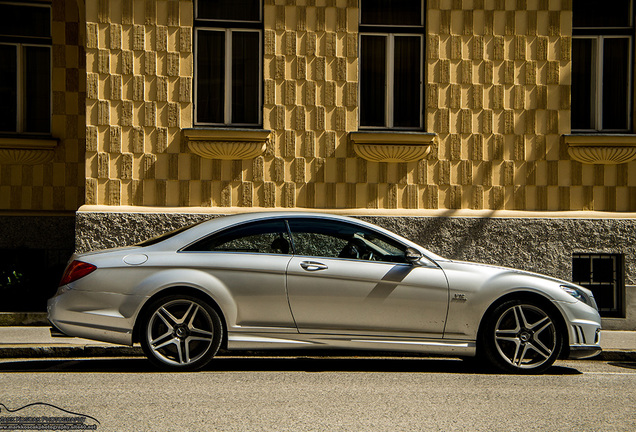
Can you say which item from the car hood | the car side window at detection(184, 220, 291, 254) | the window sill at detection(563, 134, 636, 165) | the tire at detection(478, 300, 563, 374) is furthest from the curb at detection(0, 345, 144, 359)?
the window sill at detection(563, 134, 636, 165)

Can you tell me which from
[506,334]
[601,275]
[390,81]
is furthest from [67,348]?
[601,275]

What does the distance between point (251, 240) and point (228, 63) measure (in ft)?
16.9

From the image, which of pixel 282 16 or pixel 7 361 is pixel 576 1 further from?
pixel 7 361

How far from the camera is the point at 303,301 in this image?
23.8 ft

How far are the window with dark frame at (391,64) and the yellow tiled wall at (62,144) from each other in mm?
4157

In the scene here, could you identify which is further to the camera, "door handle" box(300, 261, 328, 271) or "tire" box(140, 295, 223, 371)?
"door handle" box(300, 261, 328, 271)

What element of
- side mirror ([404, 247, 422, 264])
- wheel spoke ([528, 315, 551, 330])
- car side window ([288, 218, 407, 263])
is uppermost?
car side window ([288, 218, 407, 263])

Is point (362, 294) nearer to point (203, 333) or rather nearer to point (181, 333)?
point (203, 333)

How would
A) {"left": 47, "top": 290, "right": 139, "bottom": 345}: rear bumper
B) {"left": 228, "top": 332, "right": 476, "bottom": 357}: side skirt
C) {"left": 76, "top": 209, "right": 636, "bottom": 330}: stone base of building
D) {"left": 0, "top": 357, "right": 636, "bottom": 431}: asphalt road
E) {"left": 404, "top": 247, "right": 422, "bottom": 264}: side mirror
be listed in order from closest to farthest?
1. {"left": 0, "top": 357, "right": 636, "bottom": 431}: asphalt road
2. {"left": 47, "top": 290, "right": 139, "bottom": 345}: rear bumper
3. {"left": 228, "top": 332, "right": 476, "bottom": 357}: side skirt
4. {"left": 404, "top": 247, "right": 422, "bottom": 264}: side mirror
5. {"left": 76, "top": 209, "right": 636, "bottom": 330}: stone base of building

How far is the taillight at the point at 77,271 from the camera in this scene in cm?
716

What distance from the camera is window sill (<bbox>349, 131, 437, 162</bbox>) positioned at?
38.2 feet

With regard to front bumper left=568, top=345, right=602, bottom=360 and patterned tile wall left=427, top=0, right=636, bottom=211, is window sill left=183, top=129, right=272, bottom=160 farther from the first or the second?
front bumper left=568, top=345, right=602, bottom=360

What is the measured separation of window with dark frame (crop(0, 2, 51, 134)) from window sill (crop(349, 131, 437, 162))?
4646mm

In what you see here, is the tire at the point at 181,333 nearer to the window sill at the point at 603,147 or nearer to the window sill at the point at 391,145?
the window sill at the point at 391,145
